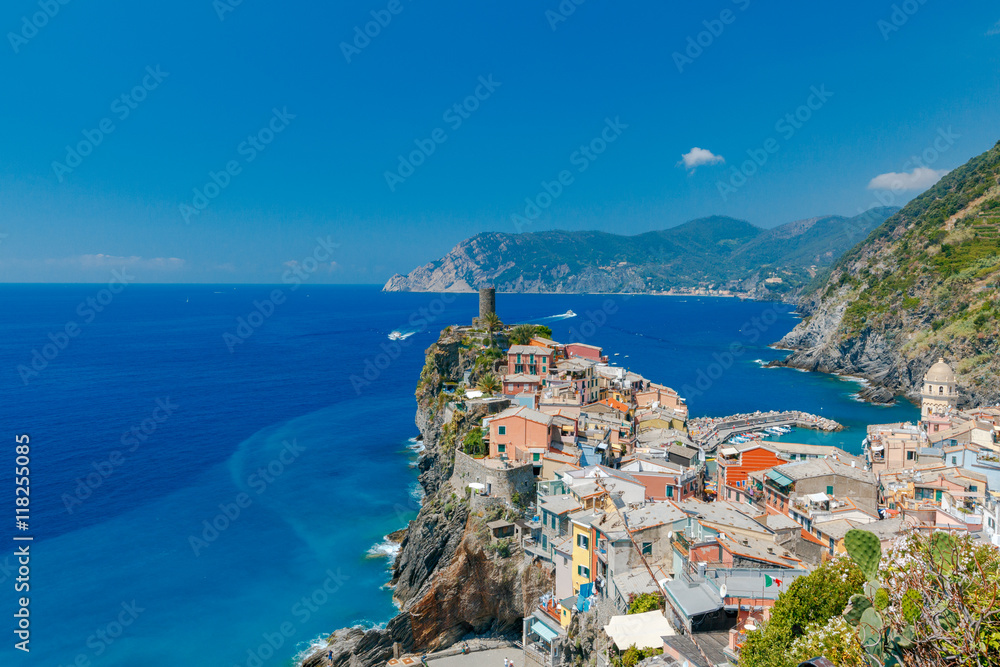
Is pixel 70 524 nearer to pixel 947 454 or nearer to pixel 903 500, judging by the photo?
pixel 903 500

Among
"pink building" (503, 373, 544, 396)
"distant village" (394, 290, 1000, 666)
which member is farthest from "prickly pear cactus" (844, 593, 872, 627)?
"pink building" (503, 373, 544, 396)

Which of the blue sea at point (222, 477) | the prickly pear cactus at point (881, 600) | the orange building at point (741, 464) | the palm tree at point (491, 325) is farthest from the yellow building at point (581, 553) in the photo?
the palm tree at point (491, 325)

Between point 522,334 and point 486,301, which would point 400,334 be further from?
point 522,334

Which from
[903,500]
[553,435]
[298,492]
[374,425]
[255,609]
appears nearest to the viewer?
[903,500]

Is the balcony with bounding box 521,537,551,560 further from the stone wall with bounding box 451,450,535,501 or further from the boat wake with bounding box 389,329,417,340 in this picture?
the boat wake with bounding box 389,329,417,340

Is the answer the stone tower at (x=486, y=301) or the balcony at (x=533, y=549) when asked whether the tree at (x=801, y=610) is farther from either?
the stone tower at (x=486, y=301)

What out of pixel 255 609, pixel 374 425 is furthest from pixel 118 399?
pixel 255 609
